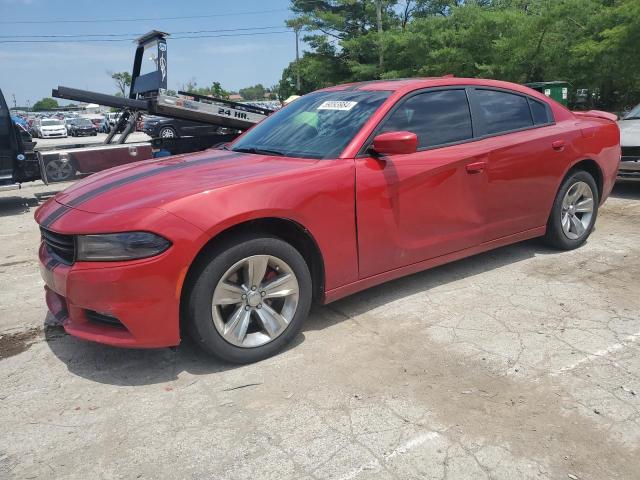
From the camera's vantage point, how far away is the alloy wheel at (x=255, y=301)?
9.91 ft

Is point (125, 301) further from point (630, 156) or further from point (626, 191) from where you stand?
point (626, 191)

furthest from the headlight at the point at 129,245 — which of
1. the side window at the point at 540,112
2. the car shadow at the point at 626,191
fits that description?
the car shadow at the point at 626,191

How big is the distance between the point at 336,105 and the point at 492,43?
18125 mm

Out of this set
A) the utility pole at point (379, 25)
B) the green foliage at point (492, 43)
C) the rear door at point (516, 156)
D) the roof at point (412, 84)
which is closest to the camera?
the roof at point (412, 84)

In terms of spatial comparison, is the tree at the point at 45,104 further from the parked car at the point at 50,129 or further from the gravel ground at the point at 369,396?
the gravel ground at the point at 369,396

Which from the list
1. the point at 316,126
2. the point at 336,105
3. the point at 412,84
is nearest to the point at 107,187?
the point at 316,126

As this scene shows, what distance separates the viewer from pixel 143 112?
1003cm

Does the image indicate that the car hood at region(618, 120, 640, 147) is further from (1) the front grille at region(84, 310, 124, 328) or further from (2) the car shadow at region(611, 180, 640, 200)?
(1) the front grille at region(84, 310, 124, 328)

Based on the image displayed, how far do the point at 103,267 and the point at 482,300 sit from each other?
105 inches

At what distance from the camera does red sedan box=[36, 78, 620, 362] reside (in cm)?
282

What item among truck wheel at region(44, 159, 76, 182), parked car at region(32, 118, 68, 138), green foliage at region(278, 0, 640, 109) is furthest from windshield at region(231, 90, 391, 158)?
parked car at region(32, 118, 68, 138)

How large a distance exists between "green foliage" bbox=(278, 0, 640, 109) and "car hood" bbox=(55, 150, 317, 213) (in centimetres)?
1346

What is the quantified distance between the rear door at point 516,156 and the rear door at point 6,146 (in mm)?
7942

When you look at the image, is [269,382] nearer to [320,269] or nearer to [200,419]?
[200,419]
